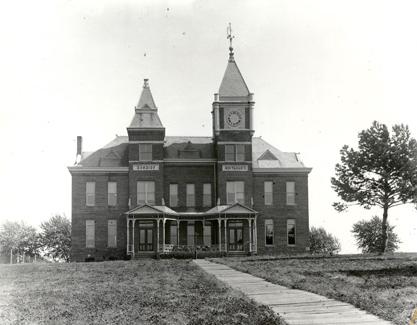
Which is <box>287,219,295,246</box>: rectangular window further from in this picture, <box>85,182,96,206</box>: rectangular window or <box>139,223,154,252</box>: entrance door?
<box>85,182,96,206</box>: rectangular window

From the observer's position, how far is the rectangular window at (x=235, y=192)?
4469 centimetres

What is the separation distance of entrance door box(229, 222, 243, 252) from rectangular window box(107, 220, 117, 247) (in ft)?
28.6

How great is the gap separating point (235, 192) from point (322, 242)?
4787 centimetres

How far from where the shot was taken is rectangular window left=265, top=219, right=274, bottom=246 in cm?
4538

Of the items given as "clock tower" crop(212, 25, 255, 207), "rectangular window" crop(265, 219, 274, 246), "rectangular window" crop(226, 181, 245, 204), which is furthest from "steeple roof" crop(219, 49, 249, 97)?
"rectangular window" crop(265, 219, 274, 246)

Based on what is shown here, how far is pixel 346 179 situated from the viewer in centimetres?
4028

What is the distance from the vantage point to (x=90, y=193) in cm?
4466

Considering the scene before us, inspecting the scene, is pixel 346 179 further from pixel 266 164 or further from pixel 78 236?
pixel 78 236

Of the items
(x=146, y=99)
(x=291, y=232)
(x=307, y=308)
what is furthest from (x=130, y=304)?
(x=291, y=232)

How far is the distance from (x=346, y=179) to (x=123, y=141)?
1794 centimetres

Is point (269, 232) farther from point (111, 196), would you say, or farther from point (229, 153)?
point (111, 196)

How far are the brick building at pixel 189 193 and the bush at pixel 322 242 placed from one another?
4331 centimetres

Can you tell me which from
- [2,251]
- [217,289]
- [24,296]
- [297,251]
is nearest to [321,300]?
[217,289]

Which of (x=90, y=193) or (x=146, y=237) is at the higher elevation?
(x=90, y=193)
